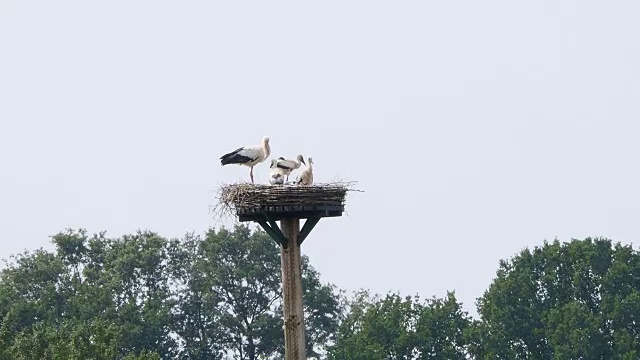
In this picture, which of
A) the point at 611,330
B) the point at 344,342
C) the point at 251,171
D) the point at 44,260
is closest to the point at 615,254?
the point at 611,330

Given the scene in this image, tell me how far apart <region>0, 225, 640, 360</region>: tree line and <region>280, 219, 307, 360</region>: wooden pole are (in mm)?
26422

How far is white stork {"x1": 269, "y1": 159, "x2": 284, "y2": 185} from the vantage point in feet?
115

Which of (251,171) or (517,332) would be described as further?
(517,332)

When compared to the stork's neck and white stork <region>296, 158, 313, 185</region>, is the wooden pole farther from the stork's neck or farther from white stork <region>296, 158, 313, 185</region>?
the stork's neck

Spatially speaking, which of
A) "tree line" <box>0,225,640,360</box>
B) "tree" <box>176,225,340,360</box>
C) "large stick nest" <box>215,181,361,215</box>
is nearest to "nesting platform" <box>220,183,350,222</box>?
"large stick nest" <box>215,181,361,215</box>

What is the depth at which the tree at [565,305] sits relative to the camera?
69.8 m

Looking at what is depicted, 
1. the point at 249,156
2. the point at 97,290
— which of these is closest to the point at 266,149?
the point at 249,156

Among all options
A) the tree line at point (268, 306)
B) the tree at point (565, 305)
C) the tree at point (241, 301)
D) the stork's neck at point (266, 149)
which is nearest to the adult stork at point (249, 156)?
the stork's neck at point (266, 149)

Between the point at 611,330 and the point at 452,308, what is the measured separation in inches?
252

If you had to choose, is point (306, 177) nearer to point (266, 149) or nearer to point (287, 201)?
point (266, 149)

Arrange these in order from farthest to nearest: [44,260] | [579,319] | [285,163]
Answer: [44,260] → [579,319] → [285,163]

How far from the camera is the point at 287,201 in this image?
1266 inches

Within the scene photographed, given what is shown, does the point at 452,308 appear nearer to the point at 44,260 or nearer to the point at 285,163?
the point at 44,260

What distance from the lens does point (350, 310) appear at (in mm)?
87062
